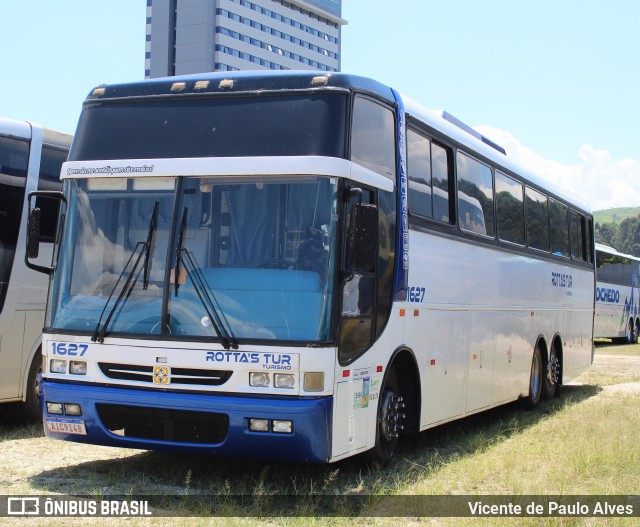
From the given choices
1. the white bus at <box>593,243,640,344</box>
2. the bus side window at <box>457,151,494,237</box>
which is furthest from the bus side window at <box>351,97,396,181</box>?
the white bus at <box>593,243,640,344</box>

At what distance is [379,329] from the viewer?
351 inches

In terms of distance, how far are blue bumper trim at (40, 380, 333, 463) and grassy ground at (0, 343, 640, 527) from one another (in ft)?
1.19

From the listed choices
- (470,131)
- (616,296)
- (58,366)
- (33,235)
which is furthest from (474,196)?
(616,296)

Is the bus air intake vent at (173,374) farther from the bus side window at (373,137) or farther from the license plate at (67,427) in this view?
the bus side window at (373,137)

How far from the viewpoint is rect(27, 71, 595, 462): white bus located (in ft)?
25.7

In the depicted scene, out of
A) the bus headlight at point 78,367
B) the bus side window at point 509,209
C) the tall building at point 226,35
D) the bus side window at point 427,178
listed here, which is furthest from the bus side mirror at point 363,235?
the tall building at point 226,35

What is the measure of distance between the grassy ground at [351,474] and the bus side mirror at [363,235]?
1.88 meters

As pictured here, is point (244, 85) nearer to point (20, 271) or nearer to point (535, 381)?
point (20, 271)

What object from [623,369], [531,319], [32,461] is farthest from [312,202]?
[623,369]

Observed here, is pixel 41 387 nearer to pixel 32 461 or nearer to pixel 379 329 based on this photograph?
pixel 32 461

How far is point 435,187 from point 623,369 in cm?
1613

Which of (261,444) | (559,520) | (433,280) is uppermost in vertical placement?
(433,280)

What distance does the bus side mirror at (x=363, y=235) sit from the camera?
7.95m

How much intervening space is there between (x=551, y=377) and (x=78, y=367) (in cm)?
1039
